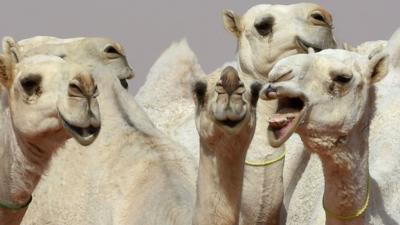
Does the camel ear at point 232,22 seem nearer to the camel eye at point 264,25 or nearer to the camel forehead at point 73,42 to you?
the camel eye at point 264,25

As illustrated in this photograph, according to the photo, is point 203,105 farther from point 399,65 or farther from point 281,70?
point 399,65

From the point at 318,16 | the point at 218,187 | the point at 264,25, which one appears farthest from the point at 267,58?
the point at 218,187

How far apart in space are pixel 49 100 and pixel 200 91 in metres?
0.69

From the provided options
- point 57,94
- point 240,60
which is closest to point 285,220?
point 240,60

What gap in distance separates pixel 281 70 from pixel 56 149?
111cm

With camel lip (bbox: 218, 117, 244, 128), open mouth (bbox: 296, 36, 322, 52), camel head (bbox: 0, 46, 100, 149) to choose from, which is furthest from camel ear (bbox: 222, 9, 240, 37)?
camel lip (bbox: 218, 117, 244, 128)

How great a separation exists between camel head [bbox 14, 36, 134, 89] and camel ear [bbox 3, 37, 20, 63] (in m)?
1.29

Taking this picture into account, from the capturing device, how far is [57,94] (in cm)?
951

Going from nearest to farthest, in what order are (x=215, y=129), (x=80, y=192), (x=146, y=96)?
(x=215, y=129) < (x=80, y=192) < (x=146, y=96)

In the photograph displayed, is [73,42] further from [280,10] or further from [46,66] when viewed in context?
[46,66]

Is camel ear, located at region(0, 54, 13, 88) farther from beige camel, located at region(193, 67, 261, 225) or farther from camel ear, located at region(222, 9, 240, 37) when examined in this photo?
camel ear, located at region(222, 9, 240, 37)

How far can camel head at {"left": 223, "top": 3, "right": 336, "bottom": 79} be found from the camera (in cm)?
1205

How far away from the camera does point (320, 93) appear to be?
9742 mm

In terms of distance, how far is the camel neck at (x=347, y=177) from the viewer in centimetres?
985
